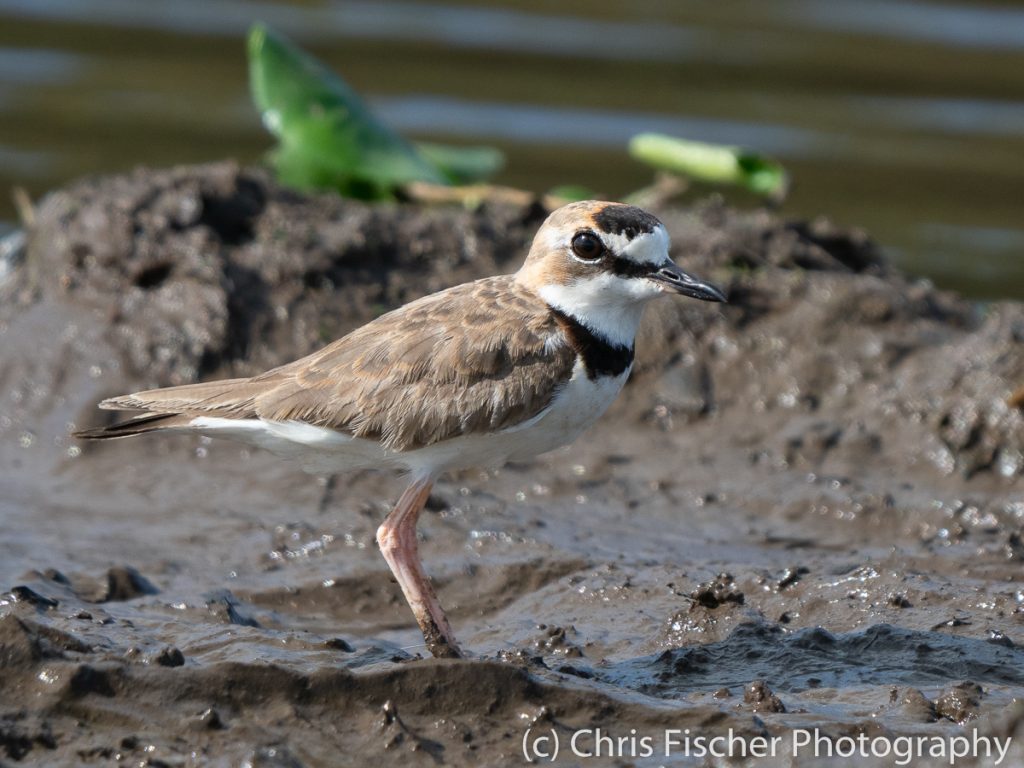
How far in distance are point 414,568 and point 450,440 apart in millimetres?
545

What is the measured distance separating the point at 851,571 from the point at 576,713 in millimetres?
1754

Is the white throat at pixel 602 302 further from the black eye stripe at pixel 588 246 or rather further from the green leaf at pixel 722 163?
the green leaf at pixel 722 163

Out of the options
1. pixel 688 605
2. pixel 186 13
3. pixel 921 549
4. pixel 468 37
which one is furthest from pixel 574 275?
pixel 186 13

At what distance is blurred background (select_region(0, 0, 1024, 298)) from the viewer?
13250mm

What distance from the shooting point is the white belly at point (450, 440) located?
5.44 m

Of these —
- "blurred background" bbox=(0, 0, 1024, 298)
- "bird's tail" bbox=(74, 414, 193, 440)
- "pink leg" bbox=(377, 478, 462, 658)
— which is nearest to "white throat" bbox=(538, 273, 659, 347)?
"pink leg" bbox=(377, 478, 462, 658)

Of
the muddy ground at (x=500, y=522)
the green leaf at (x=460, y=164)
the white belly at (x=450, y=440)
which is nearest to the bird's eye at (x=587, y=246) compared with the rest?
the white belly at (x=450, y=440)

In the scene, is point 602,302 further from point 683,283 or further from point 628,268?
point 683,283

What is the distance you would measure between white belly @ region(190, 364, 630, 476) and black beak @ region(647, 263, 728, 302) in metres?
0.40

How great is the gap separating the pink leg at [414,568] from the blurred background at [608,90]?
280 inches

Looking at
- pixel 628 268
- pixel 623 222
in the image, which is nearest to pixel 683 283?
pixel 628 268

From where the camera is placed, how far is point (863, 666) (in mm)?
5246

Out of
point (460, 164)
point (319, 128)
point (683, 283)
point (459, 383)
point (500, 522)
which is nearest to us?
point (459, 383)

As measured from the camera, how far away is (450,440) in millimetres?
5445
